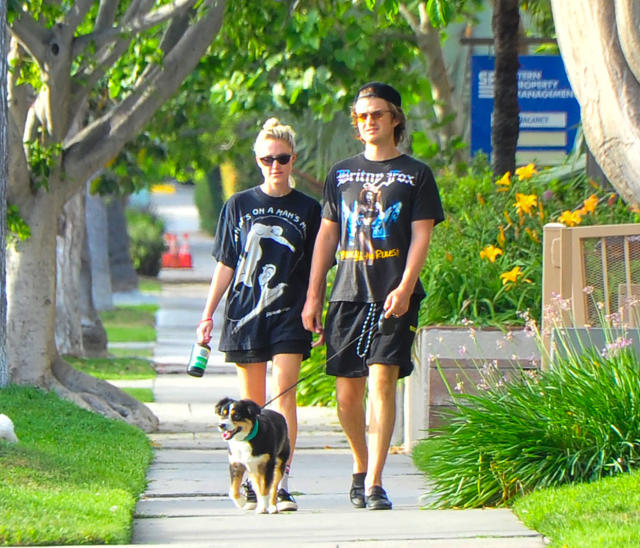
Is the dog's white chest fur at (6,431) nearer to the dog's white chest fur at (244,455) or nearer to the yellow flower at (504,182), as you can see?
the dog's white chest fur at (244,455)

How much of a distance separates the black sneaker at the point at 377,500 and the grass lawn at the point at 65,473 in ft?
3.78

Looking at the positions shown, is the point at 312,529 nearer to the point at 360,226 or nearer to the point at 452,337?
the point at 360,226

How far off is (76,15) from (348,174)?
4.85m

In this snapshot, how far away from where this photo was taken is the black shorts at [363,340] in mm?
6102

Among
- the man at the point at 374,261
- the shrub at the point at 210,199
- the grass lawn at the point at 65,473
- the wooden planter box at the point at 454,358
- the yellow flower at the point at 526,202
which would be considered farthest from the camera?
the shrub at the point at 210,199

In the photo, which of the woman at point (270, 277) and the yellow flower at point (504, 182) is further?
the yellow flower at point (504, 182)

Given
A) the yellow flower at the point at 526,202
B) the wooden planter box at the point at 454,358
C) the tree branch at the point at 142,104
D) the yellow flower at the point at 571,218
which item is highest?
the tree branch at the point at 142,104

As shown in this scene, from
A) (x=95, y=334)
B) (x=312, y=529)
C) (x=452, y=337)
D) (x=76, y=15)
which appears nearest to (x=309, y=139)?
(x=95, y=334)

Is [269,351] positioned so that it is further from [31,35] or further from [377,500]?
[31,35]

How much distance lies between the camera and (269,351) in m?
6.43

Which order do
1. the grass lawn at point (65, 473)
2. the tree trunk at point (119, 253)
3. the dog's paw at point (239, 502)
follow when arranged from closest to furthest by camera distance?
the grass lawn at point (65, 473) → the dog's paw at point (239, 502) → the tree trunk at point (119, 253)

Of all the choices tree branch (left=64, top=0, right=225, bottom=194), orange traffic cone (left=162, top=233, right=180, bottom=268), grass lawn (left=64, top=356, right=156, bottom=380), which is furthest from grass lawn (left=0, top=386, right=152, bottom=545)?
orange traffic cone (left=162, top=233, right=180, bottom=268)

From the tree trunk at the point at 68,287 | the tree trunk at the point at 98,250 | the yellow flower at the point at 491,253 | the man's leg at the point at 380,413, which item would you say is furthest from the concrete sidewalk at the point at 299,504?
the tree trunk at the point at 98,250

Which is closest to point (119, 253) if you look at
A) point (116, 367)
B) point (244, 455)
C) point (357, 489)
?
point (116, 367)
